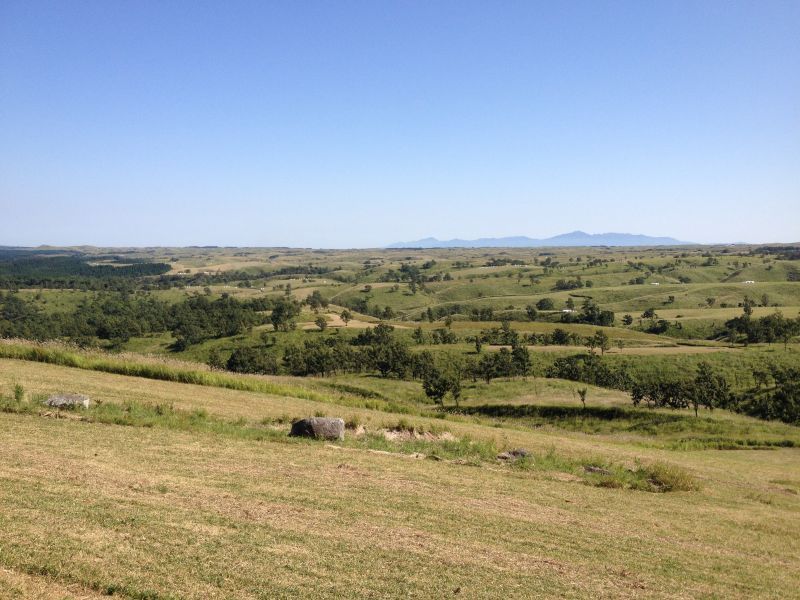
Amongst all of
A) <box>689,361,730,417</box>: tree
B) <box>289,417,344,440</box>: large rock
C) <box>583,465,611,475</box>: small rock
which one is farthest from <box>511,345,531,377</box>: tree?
<box>289,417,344,440</box>: large rock

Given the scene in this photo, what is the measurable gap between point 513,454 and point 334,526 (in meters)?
14.8

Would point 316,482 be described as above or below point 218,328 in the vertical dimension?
above

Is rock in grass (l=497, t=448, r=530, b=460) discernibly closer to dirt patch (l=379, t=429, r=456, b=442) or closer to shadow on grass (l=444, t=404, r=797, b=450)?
dirt patch (l=379, t=429, r=456, b=442)

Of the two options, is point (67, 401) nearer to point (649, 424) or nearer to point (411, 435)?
point (411, 435)

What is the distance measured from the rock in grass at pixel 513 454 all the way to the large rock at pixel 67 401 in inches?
765

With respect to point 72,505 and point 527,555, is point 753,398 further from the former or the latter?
point 72,505

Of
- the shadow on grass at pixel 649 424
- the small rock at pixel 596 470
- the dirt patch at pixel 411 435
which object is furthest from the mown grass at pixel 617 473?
the shadow on grass at pixel 649 424

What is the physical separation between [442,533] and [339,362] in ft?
334

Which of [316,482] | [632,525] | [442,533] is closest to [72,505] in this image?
[316,482]

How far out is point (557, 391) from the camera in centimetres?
7725

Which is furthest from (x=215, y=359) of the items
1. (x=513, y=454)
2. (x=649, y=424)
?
(x=513, y=454)

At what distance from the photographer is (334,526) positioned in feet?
47.2

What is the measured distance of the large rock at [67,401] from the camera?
24.2 metres

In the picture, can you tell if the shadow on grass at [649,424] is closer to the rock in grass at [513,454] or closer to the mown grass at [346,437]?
the mown grass at [346,437]
